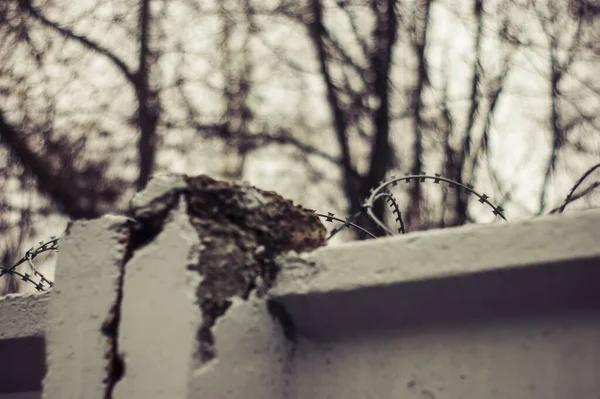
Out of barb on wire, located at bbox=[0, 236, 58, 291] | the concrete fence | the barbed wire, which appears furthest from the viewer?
barb on wire, located at bbox=[0, 236, 58, 291]

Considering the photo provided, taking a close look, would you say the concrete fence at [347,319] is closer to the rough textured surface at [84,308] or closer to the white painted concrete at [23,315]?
the rough textured surface at [84,308]

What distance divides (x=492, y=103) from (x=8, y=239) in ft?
21.4

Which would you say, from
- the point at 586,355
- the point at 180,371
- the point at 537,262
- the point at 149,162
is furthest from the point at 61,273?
the point at 149,162

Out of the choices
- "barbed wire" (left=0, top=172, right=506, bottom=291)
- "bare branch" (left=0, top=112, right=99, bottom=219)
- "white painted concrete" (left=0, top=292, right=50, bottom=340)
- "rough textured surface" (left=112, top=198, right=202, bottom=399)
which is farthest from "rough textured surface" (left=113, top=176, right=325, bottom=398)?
"bare branch" (left=0, top=112, right=99, bottom=219)

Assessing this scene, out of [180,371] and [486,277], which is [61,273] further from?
[486,277]

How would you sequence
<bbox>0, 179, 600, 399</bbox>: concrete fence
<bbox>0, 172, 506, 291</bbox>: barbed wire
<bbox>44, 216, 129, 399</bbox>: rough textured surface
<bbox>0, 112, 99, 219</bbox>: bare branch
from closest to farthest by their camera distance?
<bbox>0, 179, 600, 399</bbox>: concrete fence → <bbox>44, 216, 129, 399</bbox>: rough textured surface → <bbox>0, 172, 506, 291</bbox>: barbed wire → <bbox>0, 112, 99, 219</bbox>: bare branch

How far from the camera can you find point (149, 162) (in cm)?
878

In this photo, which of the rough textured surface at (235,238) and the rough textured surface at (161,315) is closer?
the rough textured surface at (161,315)

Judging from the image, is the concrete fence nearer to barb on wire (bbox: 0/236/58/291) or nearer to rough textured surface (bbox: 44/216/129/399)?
rough textured surface (bbox: 44/216/129/399)

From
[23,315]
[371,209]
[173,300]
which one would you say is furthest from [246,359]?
[23,315]

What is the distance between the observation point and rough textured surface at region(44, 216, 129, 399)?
1.74 m

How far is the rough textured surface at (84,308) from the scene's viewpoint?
1741 mm

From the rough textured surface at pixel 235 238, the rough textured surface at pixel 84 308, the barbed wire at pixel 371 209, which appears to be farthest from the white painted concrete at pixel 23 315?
the rough textured surface at pixel 235 238

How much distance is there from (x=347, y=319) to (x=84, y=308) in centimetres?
71
